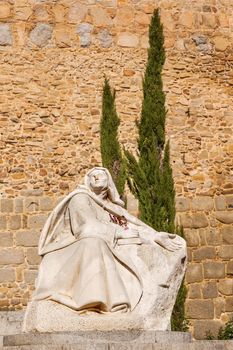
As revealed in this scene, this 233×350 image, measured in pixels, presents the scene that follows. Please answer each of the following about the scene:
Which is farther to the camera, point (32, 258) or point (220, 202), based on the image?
point (220, 202)

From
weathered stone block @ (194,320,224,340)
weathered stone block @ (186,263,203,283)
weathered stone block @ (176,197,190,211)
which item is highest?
weathered stone block @ (176,197,190,211)

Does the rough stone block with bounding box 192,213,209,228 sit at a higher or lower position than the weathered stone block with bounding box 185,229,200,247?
higher

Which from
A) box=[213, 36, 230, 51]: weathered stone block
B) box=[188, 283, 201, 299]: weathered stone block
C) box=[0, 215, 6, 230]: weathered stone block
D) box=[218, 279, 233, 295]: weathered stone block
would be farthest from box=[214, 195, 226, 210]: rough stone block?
box=[0, 215, 6, 230]: weathered stone block

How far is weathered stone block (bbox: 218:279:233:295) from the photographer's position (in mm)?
14344

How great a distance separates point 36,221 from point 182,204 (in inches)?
91.8

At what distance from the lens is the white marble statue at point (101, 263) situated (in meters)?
6.97

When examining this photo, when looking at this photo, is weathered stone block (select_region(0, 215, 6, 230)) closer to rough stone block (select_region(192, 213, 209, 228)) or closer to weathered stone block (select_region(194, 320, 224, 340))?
rough stone block (select_region(192, 213, 209, 228))

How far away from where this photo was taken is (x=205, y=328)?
45.8 feet

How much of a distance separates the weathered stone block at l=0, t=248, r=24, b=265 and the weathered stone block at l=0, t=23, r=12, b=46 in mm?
3259

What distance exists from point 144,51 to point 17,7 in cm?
215

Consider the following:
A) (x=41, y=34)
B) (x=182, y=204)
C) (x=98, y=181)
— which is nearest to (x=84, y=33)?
(x=41, y=34)

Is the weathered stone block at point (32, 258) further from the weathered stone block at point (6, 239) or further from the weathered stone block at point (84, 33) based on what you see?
the weathered stone block at point (84, 33)

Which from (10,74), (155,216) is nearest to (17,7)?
(10,74)

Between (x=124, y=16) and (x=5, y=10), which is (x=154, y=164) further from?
(x=5, y=10)
